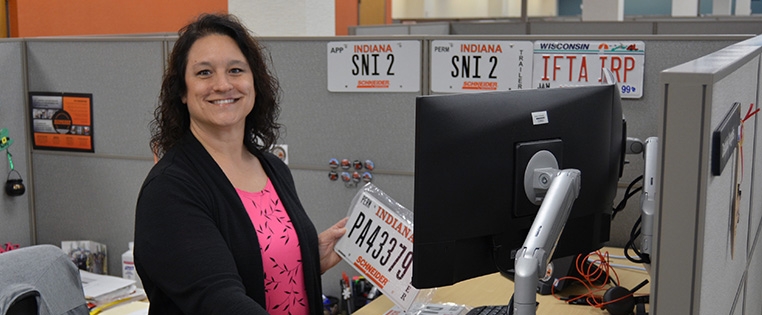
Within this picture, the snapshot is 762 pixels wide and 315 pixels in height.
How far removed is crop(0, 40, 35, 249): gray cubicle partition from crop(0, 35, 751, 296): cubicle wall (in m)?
0.02

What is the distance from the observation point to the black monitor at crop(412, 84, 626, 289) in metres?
1.21

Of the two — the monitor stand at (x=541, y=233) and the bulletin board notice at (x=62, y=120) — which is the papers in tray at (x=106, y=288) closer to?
the bulletin board notice at (x=62, y=120)

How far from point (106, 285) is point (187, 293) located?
1.16 m

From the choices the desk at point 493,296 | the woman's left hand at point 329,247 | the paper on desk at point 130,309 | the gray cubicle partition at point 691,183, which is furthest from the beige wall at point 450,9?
the gray cubicle partition at point 691,183

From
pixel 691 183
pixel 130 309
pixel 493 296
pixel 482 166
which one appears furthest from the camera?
pixel 130 309

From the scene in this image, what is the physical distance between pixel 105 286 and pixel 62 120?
1.89ft

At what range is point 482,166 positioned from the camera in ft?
4.06

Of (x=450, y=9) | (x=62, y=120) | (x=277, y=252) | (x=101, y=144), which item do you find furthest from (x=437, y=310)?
(x=450, y=9)

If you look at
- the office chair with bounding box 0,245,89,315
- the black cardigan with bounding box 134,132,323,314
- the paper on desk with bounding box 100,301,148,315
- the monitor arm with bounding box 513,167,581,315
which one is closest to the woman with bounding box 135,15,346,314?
the black cardigan with bounding box 134,132,323,314

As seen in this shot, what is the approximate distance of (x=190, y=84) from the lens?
157 cm

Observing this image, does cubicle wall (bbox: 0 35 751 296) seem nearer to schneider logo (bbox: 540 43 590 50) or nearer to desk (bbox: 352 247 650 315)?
schneider logo (bbox: 540 43 590 50)

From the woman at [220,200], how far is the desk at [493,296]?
0.21 m

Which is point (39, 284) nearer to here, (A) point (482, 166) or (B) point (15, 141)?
(A) point (482, 166)

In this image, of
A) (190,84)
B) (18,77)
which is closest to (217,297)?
(190,84)
